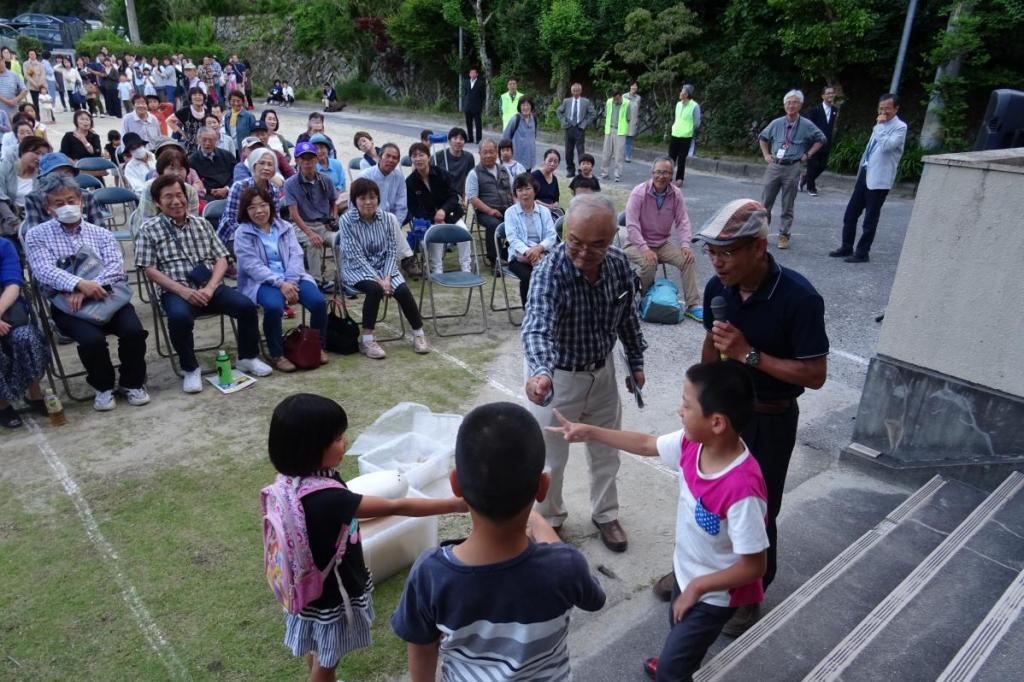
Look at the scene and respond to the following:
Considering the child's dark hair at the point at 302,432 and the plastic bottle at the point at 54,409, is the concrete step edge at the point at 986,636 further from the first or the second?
the plastic bottle at the point at 54,409

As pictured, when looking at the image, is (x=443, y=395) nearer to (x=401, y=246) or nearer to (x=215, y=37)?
(x=401, y=246)

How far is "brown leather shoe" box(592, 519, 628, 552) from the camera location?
3551mm

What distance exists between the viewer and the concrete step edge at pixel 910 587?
249 centimetres

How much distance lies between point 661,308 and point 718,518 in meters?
4.82

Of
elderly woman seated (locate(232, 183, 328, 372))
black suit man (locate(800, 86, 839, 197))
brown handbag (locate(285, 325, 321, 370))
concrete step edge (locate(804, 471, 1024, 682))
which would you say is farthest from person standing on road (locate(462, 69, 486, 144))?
concrete step edge (locate(804, 471, 1024, 682))

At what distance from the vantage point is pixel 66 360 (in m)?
5.79

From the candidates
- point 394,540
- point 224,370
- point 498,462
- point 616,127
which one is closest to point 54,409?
point 224,370

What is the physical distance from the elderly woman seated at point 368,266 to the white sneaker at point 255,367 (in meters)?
0.87

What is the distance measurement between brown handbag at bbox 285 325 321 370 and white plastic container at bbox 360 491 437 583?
279cm

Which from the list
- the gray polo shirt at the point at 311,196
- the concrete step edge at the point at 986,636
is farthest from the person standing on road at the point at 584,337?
the gray polo shirt at the point at 311,196

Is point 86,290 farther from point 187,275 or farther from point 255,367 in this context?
point 255,367

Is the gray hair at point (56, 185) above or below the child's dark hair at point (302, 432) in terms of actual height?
above

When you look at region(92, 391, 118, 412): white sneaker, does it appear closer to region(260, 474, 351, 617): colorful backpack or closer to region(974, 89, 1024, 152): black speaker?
region(260, 474, 351, 617): colorful backpack

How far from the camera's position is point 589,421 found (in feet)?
11.3
